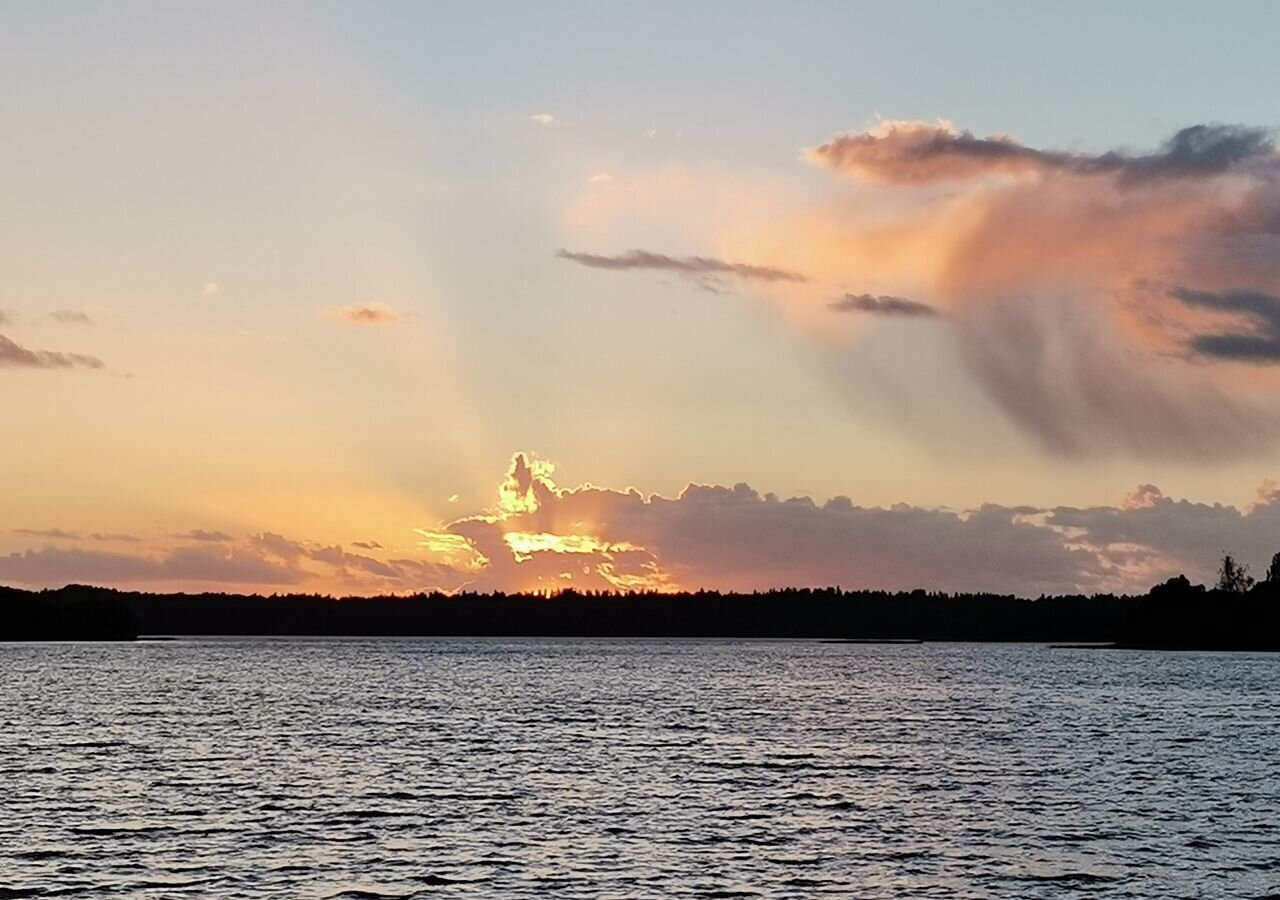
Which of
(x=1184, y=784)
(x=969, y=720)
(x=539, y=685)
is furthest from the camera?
(x=539, y=685)

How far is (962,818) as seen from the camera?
5934cm

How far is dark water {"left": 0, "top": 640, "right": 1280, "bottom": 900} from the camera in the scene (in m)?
45.4

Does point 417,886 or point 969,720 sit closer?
point 417,886

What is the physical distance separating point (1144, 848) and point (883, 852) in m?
9.13

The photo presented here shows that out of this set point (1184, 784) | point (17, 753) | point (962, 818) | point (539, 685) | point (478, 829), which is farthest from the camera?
point (539, 685)

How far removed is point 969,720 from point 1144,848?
68.8 metres

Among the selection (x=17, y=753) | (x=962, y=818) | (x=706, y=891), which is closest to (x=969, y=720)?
(x=962, y=818)

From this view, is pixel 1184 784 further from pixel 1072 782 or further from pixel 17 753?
pixel 17 753

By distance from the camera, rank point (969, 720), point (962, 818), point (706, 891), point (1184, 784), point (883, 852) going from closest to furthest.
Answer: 1. point (706, 891)
2. point (883, 852)
3. point (962, 818)
4. point (1184, 784)
5. point (969, 720)

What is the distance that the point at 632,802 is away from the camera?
63.4 meters

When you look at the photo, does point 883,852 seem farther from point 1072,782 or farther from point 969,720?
point 969,720

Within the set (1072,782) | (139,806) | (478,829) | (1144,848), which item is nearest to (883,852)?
(1144,848)

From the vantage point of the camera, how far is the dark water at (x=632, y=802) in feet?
149

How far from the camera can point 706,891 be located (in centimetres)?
4341
